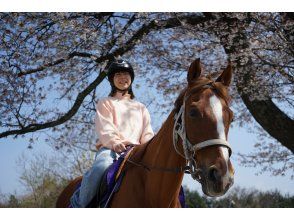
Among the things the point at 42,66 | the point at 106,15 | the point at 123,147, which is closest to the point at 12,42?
the point at 42,66

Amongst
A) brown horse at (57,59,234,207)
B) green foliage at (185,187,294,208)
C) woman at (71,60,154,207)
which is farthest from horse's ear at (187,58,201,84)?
green foliage at (185,187,294,208)

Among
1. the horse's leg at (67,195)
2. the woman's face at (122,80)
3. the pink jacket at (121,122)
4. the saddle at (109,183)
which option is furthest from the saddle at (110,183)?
the horse's leg at (67,195)

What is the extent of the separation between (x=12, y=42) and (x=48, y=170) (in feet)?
25.6

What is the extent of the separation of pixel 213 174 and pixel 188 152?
25 cm

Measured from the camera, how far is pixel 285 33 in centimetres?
743

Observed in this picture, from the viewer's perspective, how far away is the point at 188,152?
2.34m

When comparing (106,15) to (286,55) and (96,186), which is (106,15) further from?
(96,186)

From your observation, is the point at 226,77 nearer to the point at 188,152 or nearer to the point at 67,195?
the point at 188,152

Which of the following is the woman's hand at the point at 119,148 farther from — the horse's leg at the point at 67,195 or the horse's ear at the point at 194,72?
the horse's leg at the point at 67,195

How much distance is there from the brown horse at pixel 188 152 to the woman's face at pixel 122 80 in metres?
0.68

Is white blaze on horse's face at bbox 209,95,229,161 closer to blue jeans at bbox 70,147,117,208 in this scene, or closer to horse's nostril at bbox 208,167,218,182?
horse's nostril at bbox 208,167,218,182

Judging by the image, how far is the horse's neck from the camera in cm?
257

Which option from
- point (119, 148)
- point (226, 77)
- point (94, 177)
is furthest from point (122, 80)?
point (226, 77)

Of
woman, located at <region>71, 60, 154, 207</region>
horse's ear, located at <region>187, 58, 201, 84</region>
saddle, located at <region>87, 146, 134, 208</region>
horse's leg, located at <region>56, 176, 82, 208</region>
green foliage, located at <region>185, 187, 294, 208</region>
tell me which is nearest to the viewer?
horse's ear, located at <region>187, 58, 201, 84</region>
